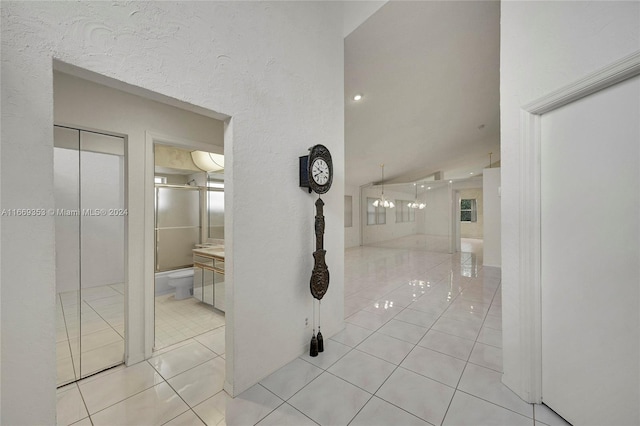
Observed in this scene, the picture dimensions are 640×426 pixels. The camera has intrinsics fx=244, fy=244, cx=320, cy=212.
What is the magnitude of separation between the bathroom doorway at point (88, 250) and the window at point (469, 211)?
→ 12.4m

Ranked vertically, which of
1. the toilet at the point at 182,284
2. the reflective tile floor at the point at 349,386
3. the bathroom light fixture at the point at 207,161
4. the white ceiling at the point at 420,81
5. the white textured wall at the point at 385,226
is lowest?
the reflective tile floor at the point at 349,386

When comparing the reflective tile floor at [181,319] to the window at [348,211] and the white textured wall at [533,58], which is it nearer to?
the white textured wall at [533,58]

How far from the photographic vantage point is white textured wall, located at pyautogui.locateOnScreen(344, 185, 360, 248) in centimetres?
851

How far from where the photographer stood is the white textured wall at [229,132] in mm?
939

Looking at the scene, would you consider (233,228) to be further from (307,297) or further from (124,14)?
(124,14)

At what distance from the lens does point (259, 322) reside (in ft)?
5.90

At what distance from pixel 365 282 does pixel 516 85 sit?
352cm

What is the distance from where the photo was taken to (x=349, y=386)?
173 centimetres

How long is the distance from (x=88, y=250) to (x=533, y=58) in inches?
134

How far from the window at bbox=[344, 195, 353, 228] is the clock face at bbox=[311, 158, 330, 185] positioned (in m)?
6.25

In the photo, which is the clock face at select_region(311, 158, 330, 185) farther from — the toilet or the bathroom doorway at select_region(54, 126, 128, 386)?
the toilet

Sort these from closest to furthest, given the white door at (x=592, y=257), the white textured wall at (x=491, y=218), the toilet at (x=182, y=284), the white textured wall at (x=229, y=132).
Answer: the white textured wall at (x=229, y=132), the white door at (x=592, y=257), the toilet at (x=182, y=284), the white textured wall at (x=491, y=218)

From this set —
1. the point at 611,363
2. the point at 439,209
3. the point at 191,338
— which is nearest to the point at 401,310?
the point at 611,363

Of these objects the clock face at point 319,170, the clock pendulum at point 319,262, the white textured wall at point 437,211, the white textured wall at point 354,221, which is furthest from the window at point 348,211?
the clock pendulum at point 319,262
